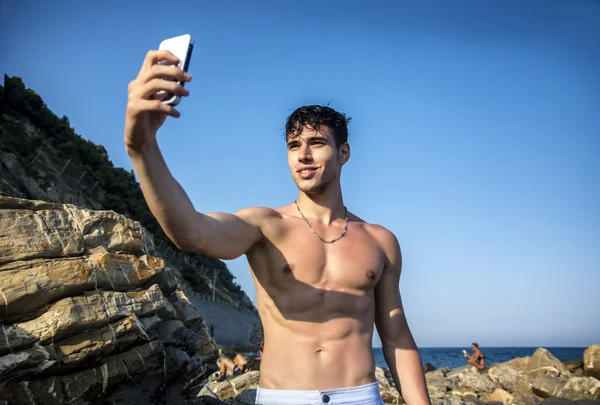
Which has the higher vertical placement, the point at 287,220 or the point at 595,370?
the point at 287,220

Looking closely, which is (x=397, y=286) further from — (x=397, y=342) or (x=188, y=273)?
(x=188, y=273)

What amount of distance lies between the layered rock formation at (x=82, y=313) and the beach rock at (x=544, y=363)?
48.4 feet

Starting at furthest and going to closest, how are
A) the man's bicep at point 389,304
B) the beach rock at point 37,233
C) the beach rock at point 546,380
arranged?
the beach rock at point 546,380 → the beach rock at point 37,233 → the man's bicep at point 389,304

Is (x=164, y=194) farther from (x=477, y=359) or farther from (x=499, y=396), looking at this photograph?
(x=477, y=359)

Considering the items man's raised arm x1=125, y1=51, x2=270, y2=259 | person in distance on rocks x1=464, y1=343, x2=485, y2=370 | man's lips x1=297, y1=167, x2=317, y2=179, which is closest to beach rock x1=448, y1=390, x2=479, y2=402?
person in distance on rocks x1=464, y1=343, x2=485, y2=370

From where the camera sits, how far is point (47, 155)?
36219mm

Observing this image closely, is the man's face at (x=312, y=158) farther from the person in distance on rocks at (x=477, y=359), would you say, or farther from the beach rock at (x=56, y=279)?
the person in distance on rocks at (x=477, y=359)

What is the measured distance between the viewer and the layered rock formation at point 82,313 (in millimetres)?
4875

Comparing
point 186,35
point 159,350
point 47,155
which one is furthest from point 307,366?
point 47,155

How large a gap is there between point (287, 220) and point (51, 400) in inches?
128

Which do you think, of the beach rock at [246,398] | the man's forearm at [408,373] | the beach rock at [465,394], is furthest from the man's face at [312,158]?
the beach rock at [465,394]

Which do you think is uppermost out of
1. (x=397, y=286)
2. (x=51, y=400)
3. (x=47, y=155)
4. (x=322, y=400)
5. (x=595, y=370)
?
(x=47, y=155)

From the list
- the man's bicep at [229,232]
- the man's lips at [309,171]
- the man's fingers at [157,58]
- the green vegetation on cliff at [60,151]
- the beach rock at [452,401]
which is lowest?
the beach rock at [452,401]

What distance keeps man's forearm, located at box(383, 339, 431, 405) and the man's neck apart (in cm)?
90
